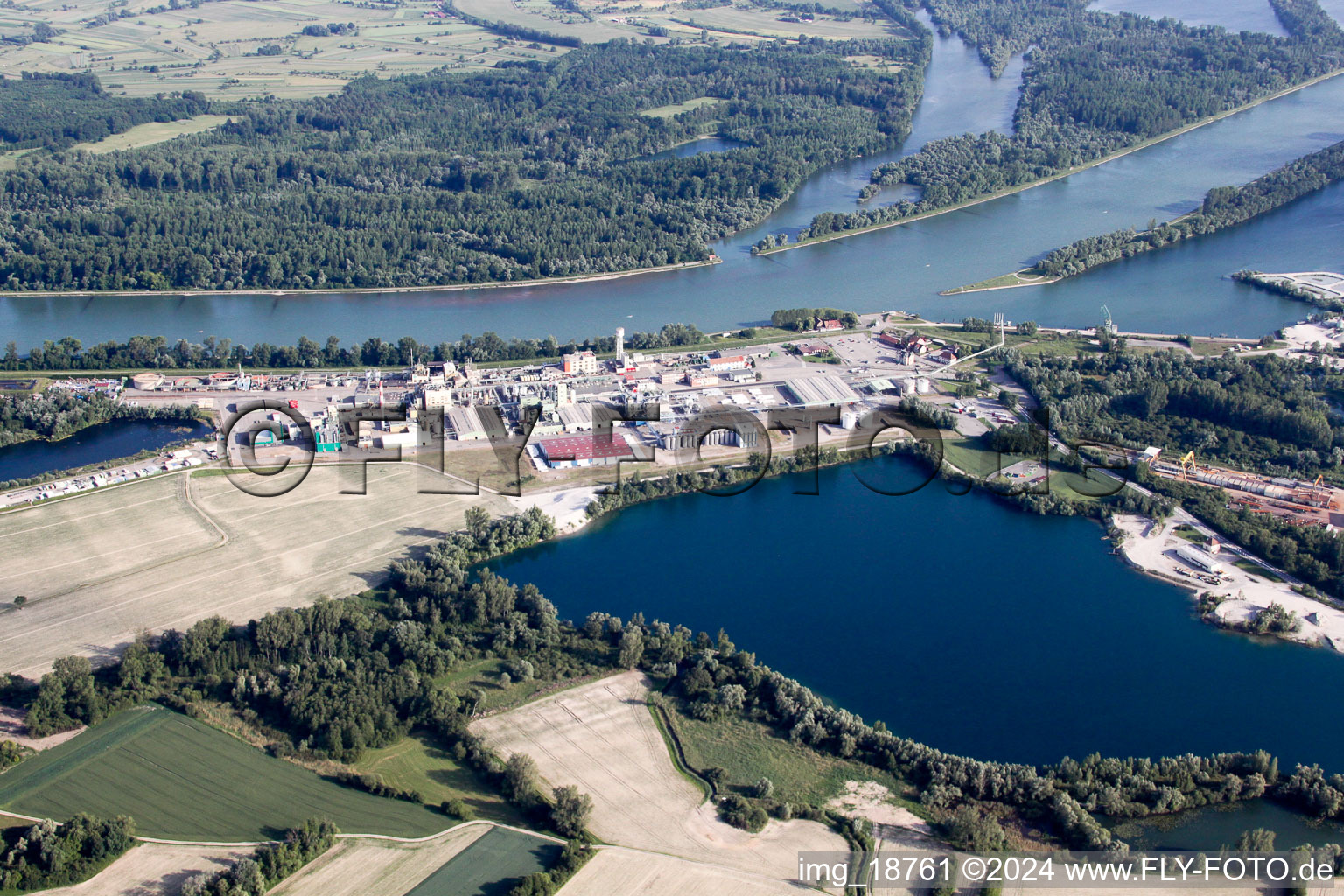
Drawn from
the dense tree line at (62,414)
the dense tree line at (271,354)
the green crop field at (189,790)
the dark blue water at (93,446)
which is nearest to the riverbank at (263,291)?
the dense tree line at (271,354)

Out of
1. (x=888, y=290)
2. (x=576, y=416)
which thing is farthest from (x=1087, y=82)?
(x=576, y=416)

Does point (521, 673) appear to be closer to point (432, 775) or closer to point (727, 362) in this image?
point (432, 775)

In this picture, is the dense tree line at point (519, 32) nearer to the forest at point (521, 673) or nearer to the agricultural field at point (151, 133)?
the agricultural field at point (151, 133)

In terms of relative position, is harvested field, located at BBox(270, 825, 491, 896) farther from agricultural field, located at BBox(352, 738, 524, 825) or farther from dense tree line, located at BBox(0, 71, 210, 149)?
dense tree line, located at BBox(0, 71, 210, 149)

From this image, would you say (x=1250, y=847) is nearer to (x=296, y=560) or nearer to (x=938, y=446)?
(x=938, y=446)

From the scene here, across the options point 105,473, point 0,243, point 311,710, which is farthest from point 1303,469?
point 0,243

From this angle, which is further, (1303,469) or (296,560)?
(1303,469)
